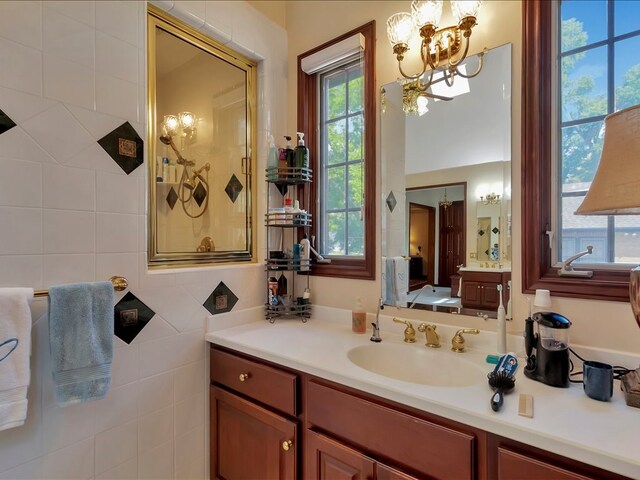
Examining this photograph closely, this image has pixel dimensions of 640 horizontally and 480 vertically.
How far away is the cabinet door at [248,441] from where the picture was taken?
1201 mm

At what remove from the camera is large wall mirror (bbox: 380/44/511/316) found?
1275mm

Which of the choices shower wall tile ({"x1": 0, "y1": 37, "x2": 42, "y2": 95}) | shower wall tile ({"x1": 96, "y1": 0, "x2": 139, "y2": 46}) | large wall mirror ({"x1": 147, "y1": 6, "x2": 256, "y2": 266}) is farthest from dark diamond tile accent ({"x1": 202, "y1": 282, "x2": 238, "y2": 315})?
shower wall tile ({"x1": 96, "y1": 0, "x2": 139, "y2": 46})

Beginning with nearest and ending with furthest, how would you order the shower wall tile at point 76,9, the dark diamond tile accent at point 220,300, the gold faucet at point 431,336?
the shower wall tile at point 76,9
the gold faucet at point 431,336
the dark diamond tile accent at point 220,300

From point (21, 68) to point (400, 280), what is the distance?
1.59 metres

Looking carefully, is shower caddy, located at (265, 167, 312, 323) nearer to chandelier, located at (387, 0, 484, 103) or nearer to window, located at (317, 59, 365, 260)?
window, located at (317, 59, 365, 260)

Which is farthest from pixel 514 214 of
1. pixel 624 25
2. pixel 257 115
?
pixel 257 115

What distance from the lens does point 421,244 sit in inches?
58.5

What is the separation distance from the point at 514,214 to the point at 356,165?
79 cm

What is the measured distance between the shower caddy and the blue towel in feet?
2.51

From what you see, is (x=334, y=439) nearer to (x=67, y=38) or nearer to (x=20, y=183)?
(x=20, y=183)

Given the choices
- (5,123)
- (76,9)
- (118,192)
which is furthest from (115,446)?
(76,9)

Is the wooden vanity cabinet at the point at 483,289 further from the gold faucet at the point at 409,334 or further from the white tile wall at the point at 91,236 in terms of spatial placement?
the white tile wall at the point at 91,236

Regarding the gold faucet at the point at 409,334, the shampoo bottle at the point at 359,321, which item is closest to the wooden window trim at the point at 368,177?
the shampoo bottle at the point at 359,321

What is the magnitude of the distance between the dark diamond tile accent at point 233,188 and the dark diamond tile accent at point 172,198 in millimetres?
273
